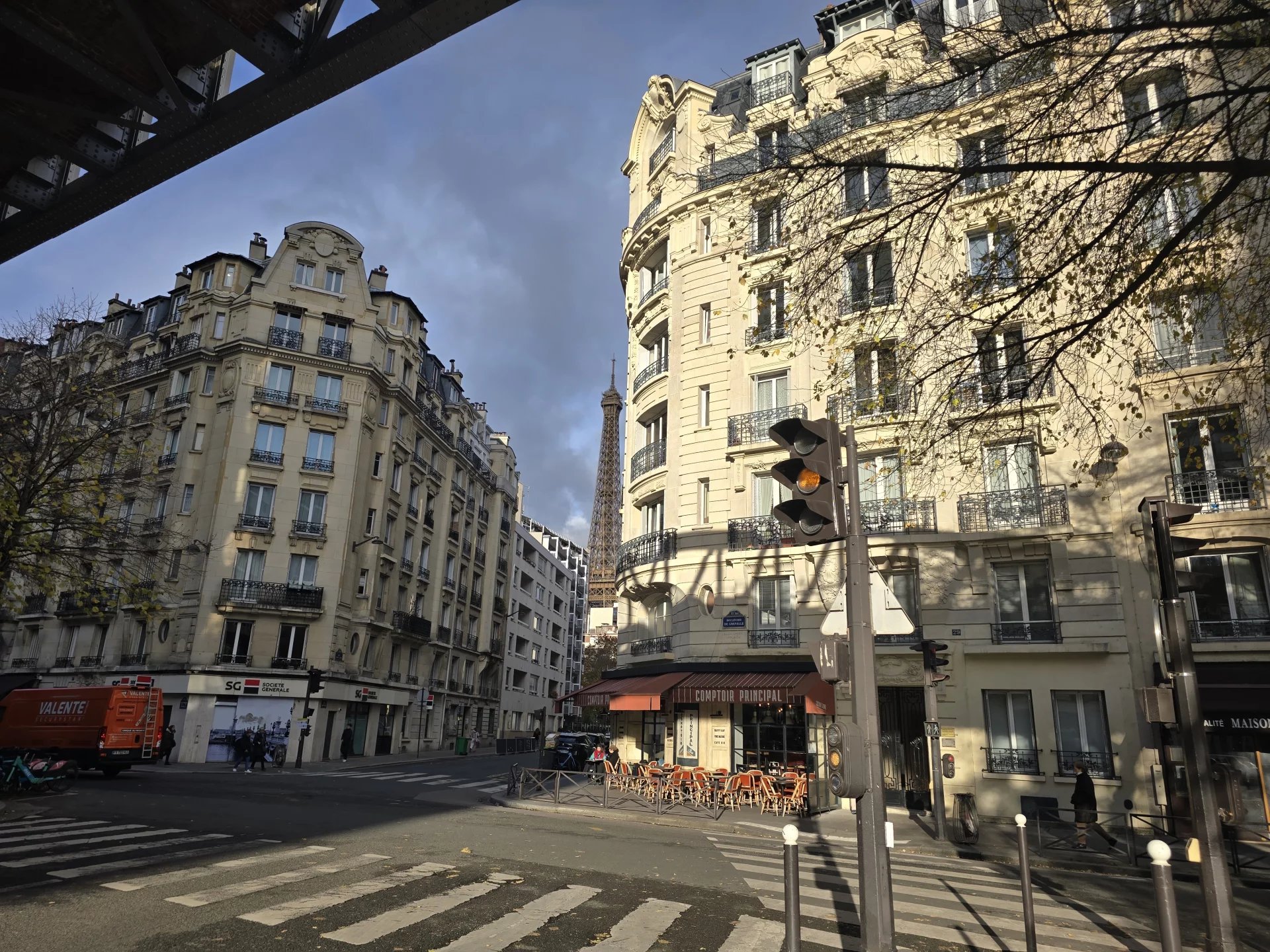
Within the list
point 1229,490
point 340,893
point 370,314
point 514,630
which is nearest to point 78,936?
point 340,893

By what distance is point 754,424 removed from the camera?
22.8 m

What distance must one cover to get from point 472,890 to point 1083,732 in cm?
1561

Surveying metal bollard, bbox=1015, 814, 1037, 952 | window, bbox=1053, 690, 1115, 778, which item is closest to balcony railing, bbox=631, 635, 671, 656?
window, bbox=1053, 690, 1115, 778

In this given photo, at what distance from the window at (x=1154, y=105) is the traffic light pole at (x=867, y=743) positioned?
4.18 metres

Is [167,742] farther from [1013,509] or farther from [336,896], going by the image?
[1013,509]

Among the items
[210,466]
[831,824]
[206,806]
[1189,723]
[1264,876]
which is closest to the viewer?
[1189,723]

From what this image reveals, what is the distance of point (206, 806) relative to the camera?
47.9ft

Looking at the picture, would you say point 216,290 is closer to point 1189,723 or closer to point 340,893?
point 340,893

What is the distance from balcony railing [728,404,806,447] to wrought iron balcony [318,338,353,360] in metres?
22.2

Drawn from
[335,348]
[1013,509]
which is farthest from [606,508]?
[1013,509]

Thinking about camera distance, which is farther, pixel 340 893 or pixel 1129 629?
pixel 1129 629

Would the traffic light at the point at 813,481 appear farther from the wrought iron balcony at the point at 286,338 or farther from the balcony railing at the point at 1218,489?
the wrought iron balcony at the point at 286,338

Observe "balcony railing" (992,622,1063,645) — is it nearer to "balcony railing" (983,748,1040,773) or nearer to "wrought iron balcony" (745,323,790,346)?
"balcony railing" (983,748,1040,773)

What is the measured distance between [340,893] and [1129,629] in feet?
58.1
